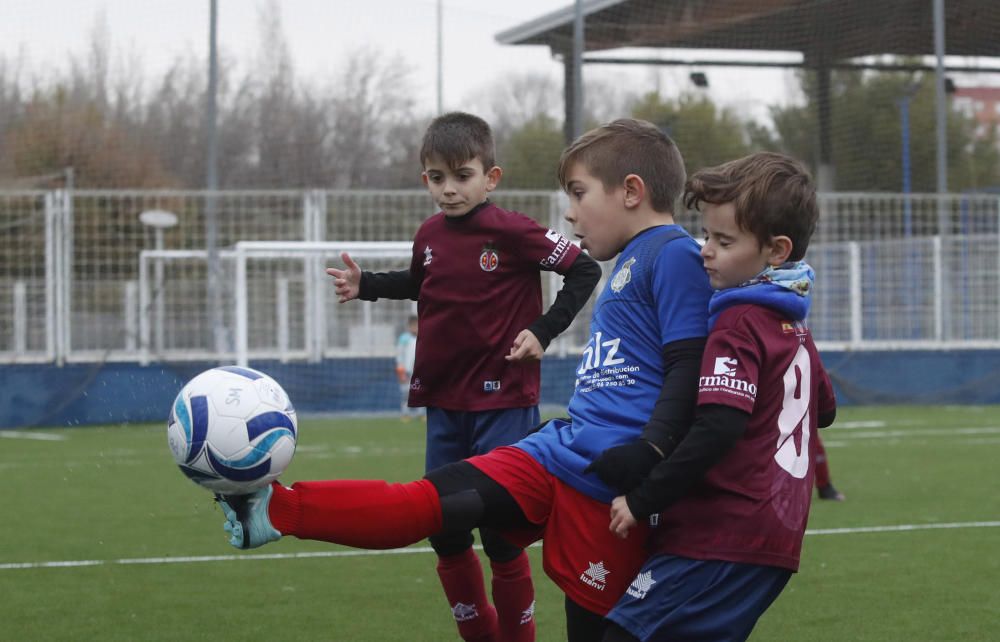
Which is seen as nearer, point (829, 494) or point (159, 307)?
point (829, 494)

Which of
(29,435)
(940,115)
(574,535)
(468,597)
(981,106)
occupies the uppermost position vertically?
(981,106)

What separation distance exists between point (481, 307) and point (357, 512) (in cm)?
153

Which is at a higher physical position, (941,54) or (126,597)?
(941,54)

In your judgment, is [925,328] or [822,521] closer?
[822,521]

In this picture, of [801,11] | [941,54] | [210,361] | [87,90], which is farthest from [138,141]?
[941,54]

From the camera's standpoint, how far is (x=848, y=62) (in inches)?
903

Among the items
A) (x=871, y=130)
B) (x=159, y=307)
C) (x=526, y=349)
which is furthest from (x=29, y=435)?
(x=871, y=130)

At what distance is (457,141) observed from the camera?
4.45 meters

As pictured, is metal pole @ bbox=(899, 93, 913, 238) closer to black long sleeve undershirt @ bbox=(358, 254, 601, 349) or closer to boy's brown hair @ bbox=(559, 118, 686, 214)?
black long sleeve undershirt @ bbox=(358, 254, 601, 349)

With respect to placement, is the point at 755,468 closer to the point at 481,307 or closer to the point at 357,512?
the point at 357,512

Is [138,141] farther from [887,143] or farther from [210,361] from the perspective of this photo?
[887,143]

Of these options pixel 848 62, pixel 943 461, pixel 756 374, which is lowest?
pixel 943 461

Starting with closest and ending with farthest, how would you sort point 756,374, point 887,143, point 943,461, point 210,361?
point 756,374, point 943,461, point 210,361, point 887,143

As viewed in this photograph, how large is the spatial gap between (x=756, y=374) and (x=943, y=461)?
29.4 ft
